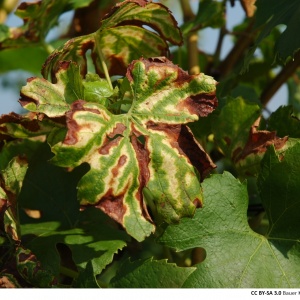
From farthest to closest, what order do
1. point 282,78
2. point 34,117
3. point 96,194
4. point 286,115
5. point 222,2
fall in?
point 222,2
point 282,78
point 286,115
point 34,117
point 96,194

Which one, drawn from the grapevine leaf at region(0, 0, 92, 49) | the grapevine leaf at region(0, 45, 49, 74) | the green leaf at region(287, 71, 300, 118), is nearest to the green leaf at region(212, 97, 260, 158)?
the grapevine leaf at region(0, 0, 92, 49)

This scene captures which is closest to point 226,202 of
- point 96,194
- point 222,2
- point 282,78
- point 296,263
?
point 296,263

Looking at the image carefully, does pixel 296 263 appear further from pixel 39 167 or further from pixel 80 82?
pixel 39 167

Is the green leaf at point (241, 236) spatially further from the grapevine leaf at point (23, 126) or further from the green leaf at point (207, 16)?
the green leaf at point (207, 16)

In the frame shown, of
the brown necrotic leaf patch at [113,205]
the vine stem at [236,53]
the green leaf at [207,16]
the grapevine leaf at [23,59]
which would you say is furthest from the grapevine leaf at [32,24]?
the brown necrotic leaf patch at [113,205]

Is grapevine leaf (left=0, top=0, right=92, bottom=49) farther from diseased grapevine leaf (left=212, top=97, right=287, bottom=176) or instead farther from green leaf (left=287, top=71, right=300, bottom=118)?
green leaf (left=287, top=71, right=300, bottom=118)

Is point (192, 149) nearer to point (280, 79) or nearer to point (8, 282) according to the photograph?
point (8, 282)

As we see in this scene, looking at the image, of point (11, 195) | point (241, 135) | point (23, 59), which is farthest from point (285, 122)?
point (23, 59)
